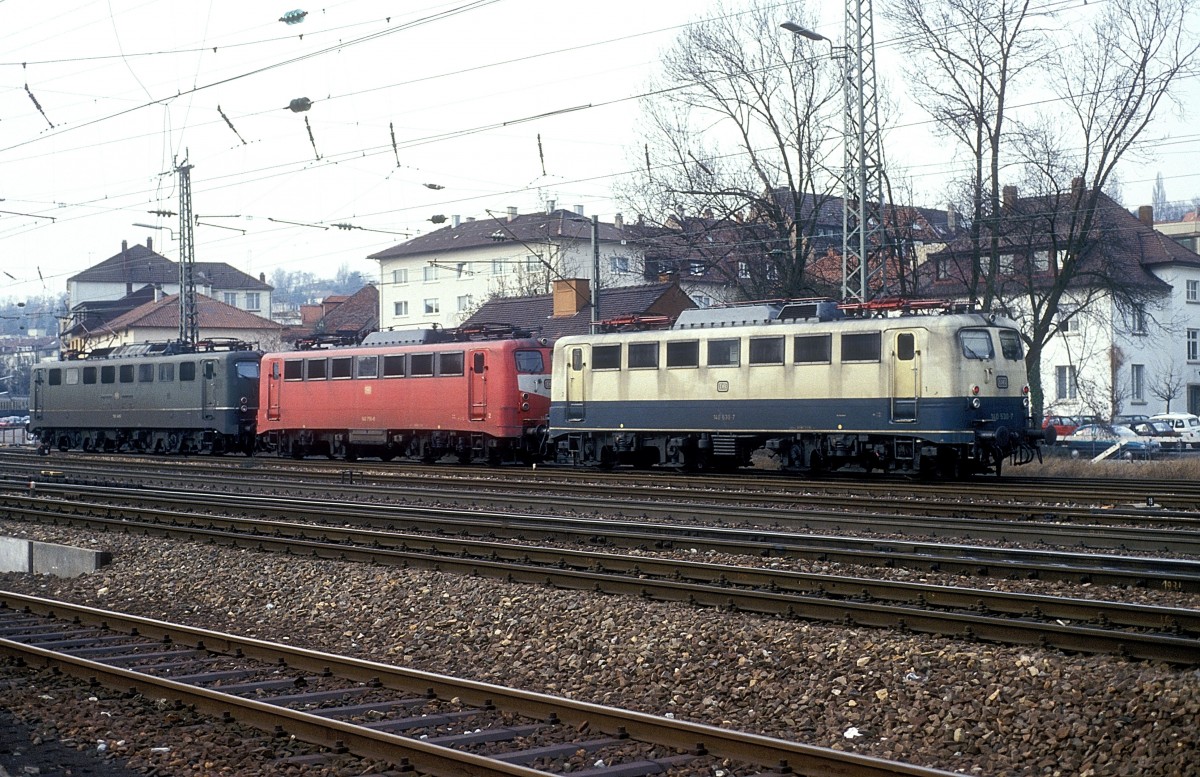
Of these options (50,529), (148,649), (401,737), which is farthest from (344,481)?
(401,737)

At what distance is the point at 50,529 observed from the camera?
1975cm

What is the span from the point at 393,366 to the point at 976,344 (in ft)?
51.0

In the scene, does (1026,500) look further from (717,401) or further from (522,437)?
(522,437)

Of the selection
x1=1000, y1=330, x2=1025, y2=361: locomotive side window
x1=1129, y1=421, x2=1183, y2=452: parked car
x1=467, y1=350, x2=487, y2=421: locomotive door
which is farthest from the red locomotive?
x1=1129, y1=421, x2=1183, y2=452: parked car

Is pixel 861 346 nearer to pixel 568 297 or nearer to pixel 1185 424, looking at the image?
pixel 568 297

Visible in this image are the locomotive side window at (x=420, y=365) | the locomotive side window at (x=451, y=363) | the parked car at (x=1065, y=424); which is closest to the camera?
the locomotive side window at (x=451, y=363)

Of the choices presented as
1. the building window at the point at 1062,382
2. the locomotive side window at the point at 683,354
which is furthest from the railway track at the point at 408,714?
the building window at the point at 1062,382

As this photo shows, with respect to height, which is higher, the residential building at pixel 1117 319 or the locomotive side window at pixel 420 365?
the residential building at pixel 1117 319

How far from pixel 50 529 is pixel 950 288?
4133 cm

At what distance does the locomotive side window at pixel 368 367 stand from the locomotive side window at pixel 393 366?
1.16 feet

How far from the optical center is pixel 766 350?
2470cm

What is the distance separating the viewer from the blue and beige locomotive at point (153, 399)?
122 feet

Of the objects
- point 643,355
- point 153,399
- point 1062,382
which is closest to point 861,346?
point 643,355

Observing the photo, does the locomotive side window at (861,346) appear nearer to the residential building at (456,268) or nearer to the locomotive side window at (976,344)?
the locomotive side window at (976,344)
